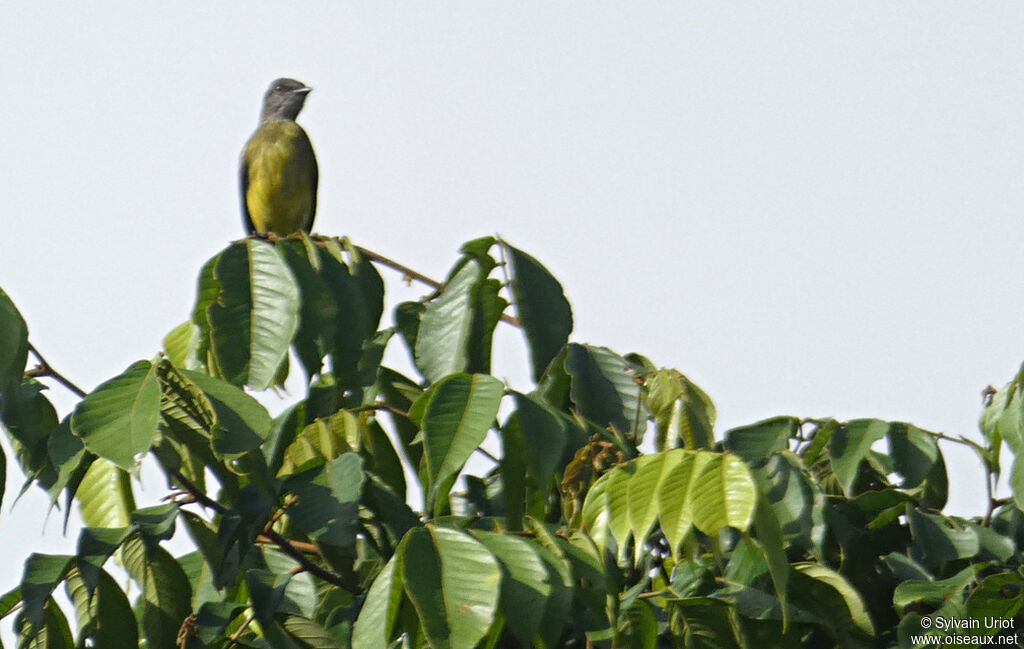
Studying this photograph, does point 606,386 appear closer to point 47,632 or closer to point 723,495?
point 723,495

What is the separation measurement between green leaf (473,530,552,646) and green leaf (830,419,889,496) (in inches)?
43.6

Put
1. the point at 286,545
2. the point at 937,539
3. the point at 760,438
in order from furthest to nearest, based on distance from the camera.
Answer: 1. the point at 760,438
2. the point at 937,539
3. the point at 286,545

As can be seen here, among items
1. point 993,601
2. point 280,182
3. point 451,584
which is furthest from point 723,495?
point 280,182

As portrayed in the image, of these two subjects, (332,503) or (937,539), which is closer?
(332,503)

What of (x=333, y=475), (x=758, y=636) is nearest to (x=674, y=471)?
(x=758, y=636)

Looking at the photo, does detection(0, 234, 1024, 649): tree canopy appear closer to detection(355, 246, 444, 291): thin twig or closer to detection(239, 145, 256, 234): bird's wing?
detection(355, 246, 444, 291): thin twig

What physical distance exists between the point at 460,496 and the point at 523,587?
1.23 metres

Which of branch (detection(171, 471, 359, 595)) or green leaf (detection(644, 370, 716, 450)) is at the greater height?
green leaf (detection(644, 370, 716, 450))

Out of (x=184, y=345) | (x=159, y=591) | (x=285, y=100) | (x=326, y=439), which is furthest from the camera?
(x=285, y=100)

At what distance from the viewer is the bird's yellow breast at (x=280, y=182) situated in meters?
7.93

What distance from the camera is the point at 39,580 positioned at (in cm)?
219

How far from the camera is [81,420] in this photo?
6.56ft

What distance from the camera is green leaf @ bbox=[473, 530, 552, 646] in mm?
1925

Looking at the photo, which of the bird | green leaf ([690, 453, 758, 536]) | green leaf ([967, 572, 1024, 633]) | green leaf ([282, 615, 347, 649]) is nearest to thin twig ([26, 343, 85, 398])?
green leaf ([282, 615, 347, 649])
